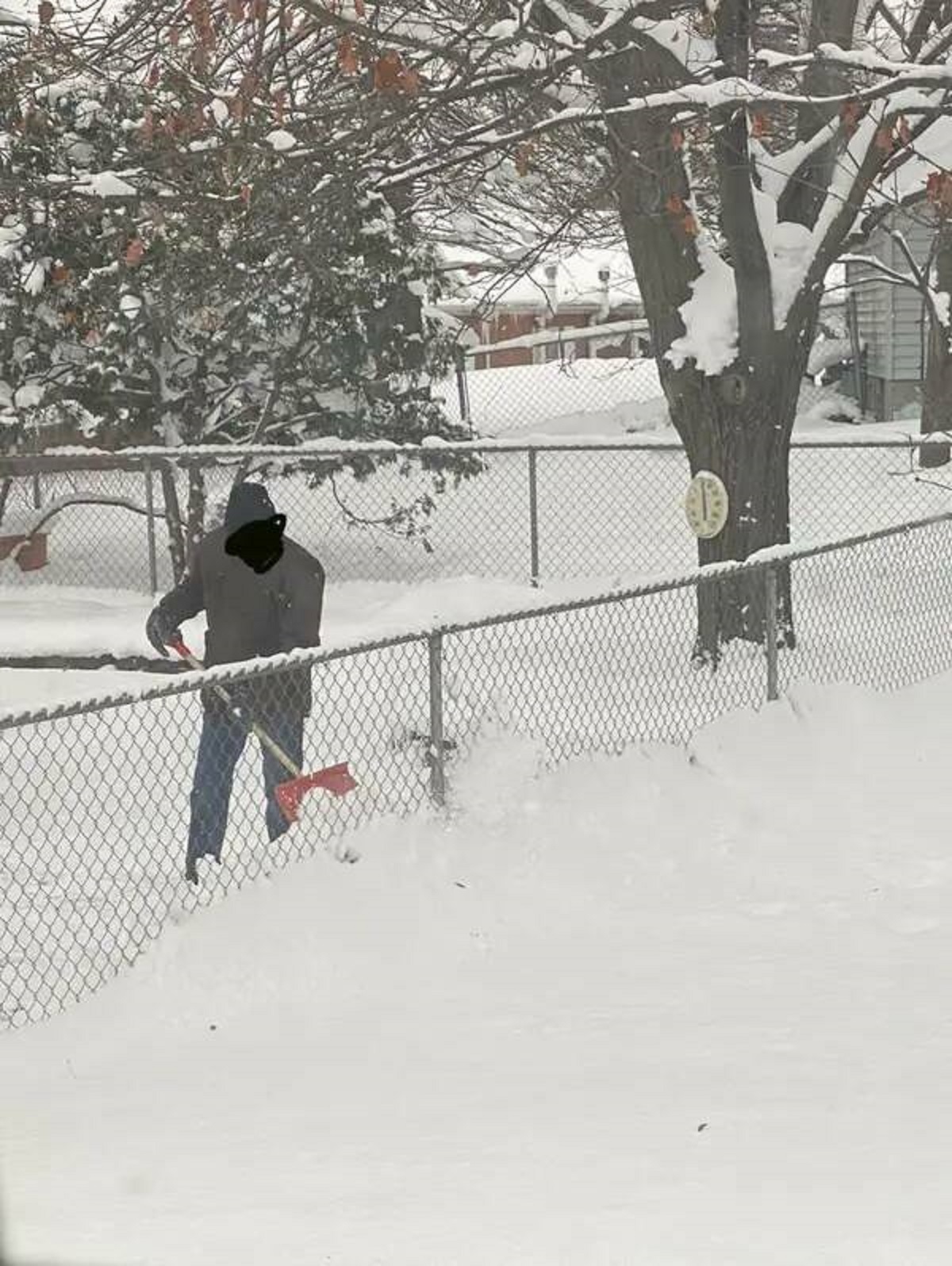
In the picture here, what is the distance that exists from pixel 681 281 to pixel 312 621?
3789 mm

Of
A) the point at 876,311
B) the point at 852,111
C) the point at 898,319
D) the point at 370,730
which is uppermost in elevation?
the point at 852,111

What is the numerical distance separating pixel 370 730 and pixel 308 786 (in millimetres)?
1757

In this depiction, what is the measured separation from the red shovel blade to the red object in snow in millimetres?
8912

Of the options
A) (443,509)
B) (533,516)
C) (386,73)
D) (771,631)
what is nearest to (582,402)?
(443,509)

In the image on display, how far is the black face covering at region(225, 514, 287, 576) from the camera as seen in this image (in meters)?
6.86

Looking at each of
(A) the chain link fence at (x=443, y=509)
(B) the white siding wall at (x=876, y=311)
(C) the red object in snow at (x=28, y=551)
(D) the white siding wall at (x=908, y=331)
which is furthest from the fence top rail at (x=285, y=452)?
(B) the white siding wall at (x=876, y=311)

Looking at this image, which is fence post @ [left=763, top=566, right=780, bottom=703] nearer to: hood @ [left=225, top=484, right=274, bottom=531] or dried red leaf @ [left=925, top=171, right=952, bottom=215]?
dried red leaf @ [left=925, top=171, right=952, bottom=215]

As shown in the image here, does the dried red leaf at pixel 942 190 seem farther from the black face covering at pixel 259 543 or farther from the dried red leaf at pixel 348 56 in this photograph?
the black face covering at pixel 259 543

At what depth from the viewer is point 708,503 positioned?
389 inches

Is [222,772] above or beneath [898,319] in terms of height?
beneath

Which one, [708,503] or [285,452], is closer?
[708,503]

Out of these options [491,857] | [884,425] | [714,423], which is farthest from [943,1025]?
[884,425]

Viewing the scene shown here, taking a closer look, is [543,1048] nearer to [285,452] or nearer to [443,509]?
[285,452]

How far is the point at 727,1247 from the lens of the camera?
3.34 meters
